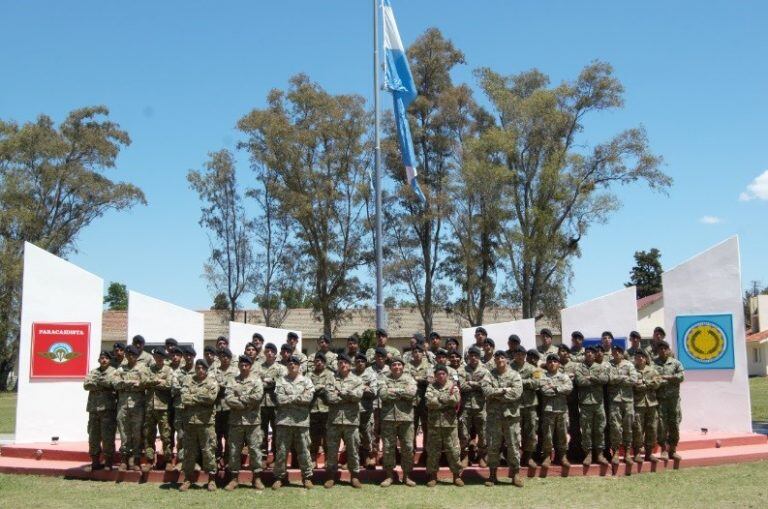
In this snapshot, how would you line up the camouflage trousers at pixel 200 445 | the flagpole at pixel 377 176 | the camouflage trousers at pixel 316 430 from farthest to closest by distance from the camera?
the flagpole at pixel 377 176 < the camouflage trousers at pixel 316 430 < the camouflage trousers at pixel 200 445

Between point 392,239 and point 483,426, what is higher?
point 392,239

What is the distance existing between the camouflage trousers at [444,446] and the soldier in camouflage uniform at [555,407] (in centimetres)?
132

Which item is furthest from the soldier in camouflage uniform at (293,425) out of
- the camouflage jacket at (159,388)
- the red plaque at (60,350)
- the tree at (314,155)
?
the tree at (314,155)

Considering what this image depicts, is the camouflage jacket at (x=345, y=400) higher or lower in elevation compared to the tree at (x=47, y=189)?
lower

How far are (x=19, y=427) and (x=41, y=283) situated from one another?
2.58m

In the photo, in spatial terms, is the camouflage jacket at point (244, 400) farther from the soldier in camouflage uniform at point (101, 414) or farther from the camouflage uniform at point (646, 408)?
the camouflage uniform at point (646, 408)

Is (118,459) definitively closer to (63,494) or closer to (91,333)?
(63,494)

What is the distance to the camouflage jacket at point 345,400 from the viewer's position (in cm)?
958

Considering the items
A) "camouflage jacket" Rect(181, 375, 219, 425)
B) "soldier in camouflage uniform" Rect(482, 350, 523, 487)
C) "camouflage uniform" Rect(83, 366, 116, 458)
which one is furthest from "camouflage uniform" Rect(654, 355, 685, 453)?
"camouflage uniform" Rect(83, 366, 116, 458)

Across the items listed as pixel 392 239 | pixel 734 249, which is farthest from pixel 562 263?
pixel 734 249

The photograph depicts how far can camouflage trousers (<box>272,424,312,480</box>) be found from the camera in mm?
9461

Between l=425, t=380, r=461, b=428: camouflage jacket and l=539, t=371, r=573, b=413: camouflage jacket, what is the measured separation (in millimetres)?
1262

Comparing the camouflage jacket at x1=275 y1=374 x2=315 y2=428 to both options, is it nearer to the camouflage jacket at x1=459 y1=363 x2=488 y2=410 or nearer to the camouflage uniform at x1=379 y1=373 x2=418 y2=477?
the camouflage uniform at x1=379 y1=373 x2=418 y2=477

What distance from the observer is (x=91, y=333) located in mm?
13469
